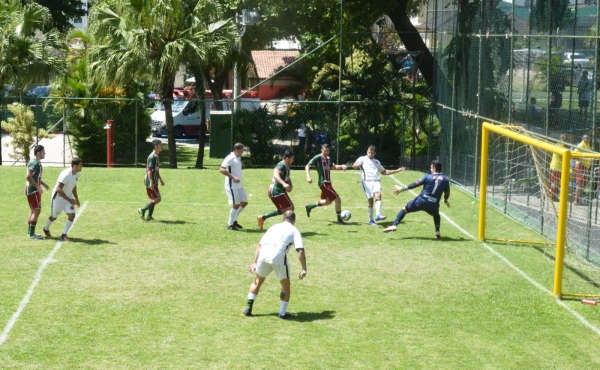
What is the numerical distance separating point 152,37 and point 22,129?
18.0 ft

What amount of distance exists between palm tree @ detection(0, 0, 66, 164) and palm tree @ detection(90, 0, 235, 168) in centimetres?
227

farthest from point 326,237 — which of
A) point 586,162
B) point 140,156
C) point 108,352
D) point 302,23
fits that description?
point 140,156

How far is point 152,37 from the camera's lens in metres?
28.4

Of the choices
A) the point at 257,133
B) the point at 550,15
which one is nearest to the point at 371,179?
the point at 550,15

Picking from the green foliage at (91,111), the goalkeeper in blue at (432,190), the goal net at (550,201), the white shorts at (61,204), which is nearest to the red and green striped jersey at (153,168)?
the white shorts at (61,204)

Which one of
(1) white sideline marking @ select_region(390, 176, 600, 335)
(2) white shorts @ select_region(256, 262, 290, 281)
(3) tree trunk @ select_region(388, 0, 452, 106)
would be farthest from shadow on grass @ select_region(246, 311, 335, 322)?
(3) tree trunk @ select_region(388, 0, 452, 106)

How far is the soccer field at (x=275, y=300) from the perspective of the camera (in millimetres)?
11430

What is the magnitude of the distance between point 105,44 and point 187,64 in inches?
104

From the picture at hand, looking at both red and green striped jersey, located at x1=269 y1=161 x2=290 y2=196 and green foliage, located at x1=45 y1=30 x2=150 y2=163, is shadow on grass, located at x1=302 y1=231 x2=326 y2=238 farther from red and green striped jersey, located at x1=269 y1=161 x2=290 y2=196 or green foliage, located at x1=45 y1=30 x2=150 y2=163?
green foliage, located at x1=45 y1=30 x2=150 y2=163

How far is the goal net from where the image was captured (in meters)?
14.9

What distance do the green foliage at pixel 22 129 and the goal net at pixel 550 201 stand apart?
15370 mm

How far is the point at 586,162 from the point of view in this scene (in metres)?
16.4

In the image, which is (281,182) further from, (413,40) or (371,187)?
(413,40)

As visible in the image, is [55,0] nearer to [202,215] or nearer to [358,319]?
[202,215]
